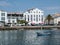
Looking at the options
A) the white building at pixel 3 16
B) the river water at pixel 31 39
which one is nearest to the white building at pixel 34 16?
the white building at pixel 3 16

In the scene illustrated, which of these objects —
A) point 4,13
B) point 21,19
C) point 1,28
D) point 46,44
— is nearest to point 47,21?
point 21,19

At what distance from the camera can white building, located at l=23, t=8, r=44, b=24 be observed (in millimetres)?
168050

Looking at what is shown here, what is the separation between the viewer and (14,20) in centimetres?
15800

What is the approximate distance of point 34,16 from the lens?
170 m

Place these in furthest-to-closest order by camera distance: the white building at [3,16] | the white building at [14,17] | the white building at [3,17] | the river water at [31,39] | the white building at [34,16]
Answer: the white building at [34,16] < the white building at [14,17] < the white building at [3,16] < the white building at [3,17] < the river water at [31,39]

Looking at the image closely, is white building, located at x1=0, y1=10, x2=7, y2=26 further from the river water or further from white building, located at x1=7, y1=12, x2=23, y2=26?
the river water

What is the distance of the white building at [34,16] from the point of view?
168050 millimetres

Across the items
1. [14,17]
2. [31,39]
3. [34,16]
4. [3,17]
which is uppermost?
[34,16]

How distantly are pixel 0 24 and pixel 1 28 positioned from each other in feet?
34.6

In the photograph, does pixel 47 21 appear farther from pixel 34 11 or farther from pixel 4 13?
pixel 4 13

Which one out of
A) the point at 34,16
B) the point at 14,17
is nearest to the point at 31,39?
the point at 14,17

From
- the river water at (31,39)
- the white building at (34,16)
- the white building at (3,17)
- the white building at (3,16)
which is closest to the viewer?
the river water at (31,39)

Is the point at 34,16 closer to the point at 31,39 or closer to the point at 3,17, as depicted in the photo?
the point at 3,17

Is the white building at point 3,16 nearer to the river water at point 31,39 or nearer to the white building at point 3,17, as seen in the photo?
the white building at point 3,17
